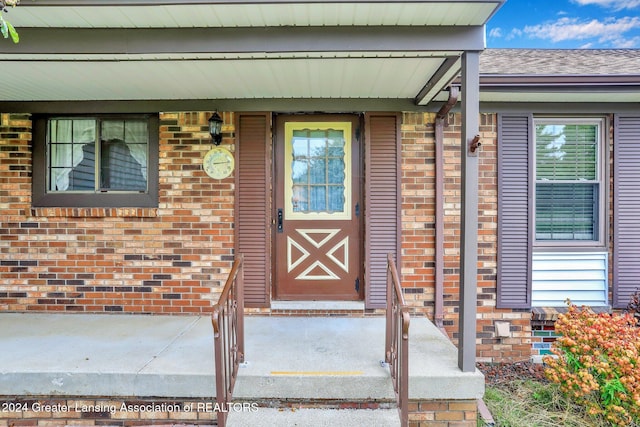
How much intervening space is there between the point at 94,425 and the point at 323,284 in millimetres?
2220

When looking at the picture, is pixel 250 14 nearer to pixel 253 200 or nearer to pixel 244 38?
pixel 244 38

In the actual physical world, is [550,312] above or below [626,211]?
below

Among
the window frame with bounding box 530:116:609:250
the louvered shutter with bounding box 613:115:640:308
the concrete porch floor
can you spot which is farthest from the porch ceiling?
the louvered shutter with bounding box 613:115:640:308

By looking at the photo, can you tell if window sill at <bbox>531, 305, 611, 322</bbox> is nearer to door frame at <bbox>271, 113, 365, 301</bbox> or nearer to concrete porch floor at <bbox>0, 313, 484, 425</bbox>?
concrete porch floor at <bbox>0, 313, 484, 425</bbox>

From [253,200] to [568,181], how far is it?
3.31 m

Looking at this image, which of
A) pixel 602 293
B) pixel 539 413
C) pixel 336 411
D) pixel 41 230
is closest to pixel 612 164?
pixel 602 293

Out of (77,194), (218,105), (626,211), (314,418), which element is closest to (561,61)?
(626,211)

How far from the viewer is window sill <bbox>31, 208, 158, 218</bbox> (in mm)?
3816

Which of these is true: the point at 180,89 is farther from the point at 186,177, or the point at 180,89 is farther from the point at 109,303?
the point at 109,303

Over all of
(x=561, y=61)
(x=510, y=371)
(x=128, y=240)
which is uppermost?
(x=561, y=61)

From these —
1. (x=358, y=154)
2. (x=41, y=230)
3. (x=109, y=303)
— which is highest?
(x=358, y=154)

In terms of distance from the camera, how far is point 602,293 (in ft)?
12.7

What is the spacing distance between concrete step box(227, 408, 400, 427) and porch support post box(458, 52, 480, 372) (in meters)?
0.64

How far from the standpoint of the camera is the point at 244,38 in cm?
247
